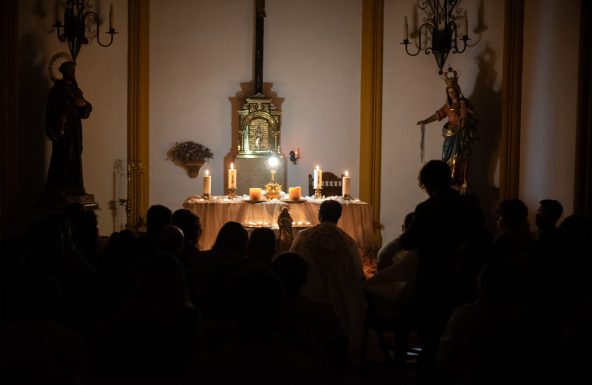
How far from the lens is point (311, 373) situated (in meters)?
2.05

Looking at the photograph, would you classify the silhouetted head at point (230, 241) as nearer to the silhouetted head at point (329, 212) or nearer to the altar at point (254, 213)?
the silhouetted head at point (329, 212)

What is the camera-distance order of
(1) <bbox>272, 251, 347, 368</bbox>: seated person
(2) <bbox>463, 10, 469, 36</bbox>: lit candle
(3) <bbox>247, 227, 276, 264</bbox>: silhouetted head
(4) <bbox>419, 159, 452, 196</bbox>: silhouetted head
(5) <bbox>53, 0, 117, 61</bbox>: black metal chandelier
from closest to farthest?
1. (1) <bbox>272, 251, 347, 368</bbox>: seated person
2. (4) <bbox>419, 159, 452, 196</bbox>: silhouetted head
3. (3) <bbox>247, 227, 276, 264</bbox>: silhouetted head
4. (5) <bbox>53, 0, 117, 61</bbox>: black metal chandelier
5. (2) <bbox>463, 10, 469, 36</bbox>: lit candle

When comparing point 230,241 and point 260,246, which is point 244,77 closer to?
point 230,241

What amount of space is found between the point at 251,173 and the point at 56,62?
9.71 feet

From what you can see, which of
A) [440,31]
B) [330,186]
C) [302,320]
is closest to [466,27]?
[440,31]

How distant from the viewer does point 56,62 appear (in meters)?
8.69

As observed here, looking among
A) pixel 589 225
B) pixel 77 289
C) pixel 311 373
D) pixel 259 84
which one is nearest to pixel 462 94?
pixel 259 84

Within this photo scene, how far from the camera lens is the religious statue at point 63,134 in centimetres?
798

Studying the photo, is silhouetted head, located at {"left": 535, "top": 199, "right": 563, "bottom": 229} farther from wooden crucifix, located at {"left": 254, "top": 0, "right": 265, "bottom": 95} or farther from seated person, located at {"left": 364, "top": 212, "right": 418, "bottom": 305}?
wooden crucifix, located at {"left": 254, "top": 0, "right": 265, "bottom": 95}

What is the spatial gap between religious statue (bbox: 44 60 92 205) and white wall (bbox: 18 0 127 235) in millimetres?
597

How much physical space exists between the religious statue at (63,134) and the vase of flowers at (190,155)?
6.44 feet

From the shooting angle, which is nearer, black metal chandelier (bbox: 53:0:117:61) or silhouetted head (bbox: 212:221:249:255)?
silhouetted head (bbox: 212:221:249:255)

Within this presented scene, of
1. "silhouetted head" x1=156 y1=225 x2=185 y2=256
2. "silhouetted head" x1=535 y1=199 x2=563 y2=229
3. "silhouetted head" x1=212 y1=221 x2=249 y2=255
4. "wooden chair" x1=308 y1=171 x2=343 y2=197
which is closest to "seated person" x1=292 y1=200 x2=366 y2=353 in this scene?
"silhouetted head" x1=212 y1=221 x2=249 y2=255

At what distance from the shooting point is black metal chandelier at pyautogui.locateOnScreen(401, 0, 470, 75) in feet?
29.2
